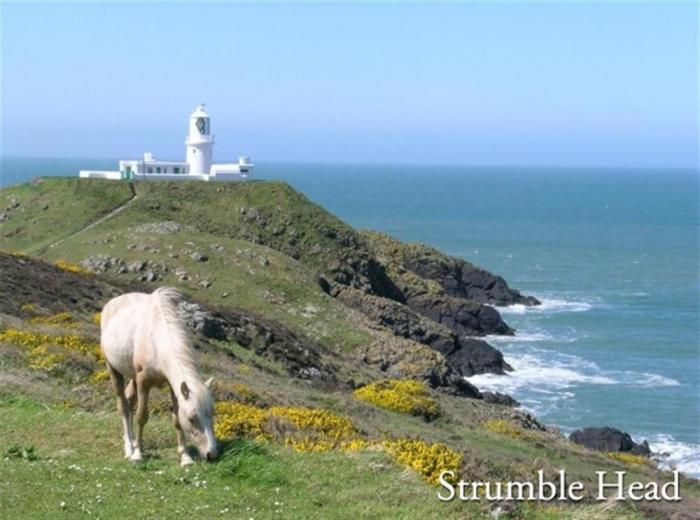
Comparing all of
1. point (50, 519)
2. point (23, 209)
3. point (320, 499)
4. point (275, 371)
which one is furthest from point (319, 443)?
point (23, 209)

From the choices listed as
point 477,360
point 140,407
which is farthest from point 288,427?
point 477,360

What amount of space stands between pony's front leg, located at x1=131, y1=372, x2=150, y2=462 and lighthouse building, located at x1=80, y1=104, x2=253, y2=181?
246 feet

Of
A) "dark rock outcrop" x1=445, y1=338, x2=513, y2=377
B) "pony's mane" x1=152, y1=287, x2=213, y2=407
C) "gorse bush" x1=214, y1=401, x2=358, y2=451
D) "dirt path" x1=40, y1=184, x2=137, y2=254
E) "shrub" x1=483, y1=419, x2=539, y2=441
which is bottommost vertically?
"dark rock outcrop" x1=445, y1=338, x2=513, y2=377

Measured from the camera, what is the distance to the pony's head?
13.4 metres

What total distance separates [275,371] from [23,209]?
167 feet

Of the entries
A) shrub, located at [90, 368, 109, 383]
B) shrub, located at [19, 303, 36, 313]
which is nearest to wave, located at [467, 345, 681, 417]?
shrub, located at [19, 303, 36, 313]

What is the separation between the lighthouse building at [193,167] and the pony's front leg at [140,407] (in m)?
75.1

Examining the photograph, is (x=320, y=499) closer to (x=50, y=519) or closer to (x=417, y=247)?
(x=50, y=519)

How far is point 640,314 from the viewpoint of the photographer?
87062mm

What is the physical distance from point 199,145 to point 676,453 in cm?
5779

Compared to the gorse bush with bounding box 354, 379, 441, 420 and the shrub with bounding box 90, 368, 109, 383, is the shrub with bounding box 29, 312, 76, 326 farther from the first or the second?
the gorse bush with bounding box 354, 379, 441, 420

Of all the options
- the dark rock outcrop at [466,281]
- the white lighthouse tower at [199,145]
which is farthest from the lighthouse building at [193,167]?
the dark rock outcrop at [466,281]

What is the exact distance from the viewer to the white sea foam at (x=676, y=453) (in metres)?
43.1

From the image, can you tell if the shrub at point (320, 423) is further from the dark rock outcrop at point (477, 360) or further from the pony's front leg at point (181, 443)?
the dark rock outcrop at point (477, 360)
